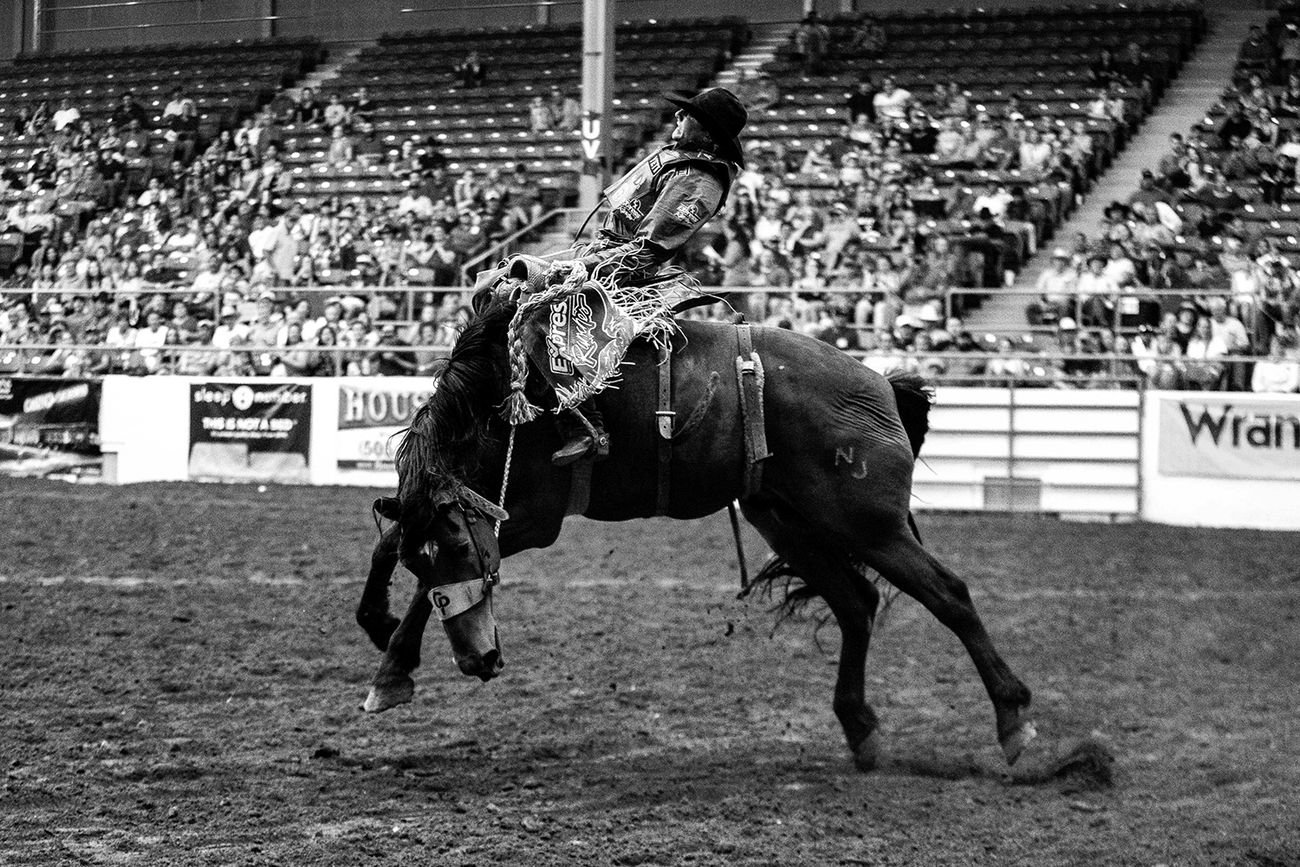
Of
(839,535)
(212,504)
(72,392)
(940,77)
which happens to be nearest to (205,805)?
(839,535)

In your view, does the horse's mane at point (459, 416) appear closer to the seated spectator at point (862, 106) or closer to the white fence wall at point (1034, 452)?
the white fence wall at point (1034, 452)

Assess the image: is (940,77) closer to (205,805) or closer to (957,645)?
(957,645)

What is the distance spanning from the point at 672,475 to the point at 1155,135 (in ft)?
57.8

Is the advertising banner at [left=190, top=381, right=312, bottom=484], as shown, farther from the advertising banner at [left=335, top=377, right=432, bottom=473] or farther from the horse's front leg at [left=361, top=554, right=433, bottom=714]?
the horse's front leg at [left=361, top=554, right=433, bottom=714]

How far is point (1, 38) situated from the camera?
35.3 meters

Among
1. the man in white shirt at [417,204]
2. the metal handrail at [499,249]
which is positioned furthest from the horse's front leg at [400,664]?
the man in white shirt at [417,204]

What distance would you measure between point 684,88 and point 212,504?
1304cm

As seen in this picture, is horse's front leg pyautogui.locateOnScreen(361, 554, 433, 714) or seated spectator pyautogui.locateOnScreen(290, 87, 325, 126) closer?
horse's front leg pyautogui.locateOnScreen(361, 554, 433, 714)

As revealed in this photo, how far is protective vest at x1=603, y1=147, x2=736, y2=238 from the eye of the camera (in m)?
5.88

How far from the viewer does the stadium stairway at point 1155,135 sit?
17.4 m

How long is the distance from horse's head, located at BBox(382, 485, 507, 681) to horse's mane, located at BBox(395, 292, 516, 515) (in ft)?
0.30

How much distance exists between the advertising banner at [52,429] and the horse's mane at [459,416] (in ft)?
44.5

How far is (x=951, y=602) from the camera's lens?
5703 mm

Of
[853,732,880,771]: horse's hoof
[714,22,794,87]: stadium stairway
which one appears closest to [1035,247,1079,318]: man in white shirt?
[714,22,794,87]: stadium stairway
